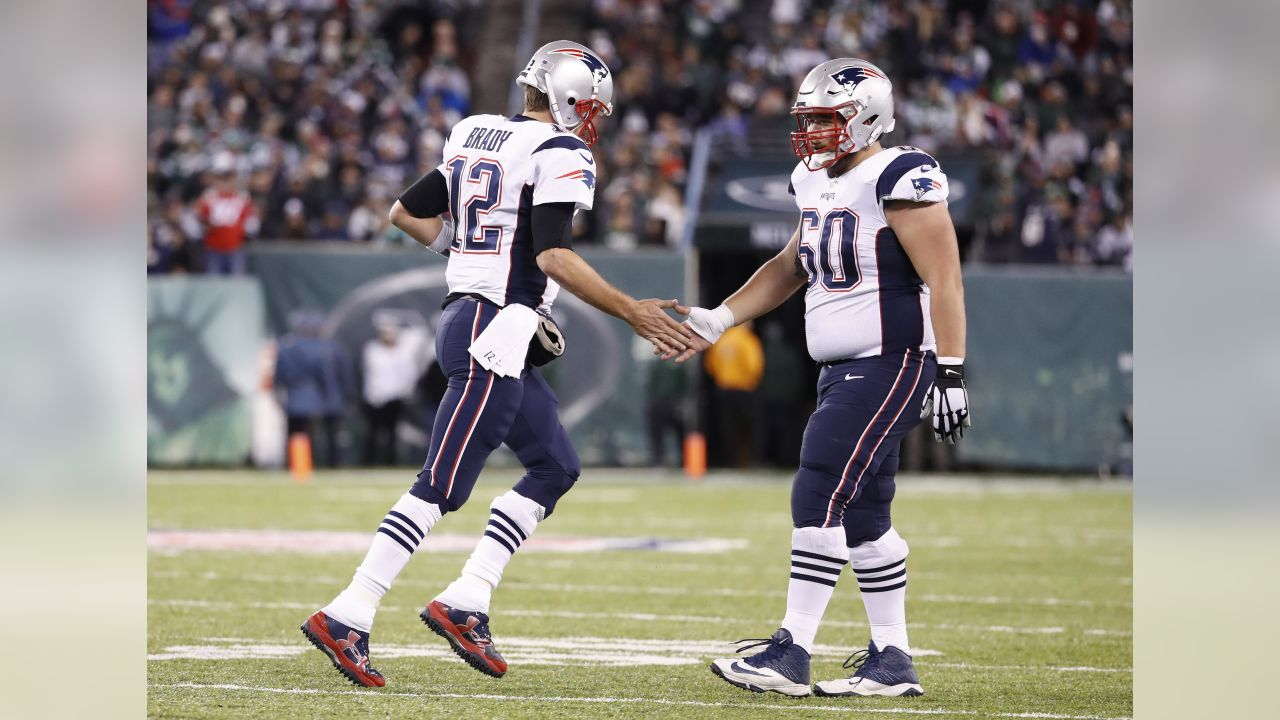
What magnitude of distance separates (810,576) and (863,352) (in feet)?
2.48

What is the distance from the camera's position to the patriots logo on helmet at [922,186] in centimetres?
574

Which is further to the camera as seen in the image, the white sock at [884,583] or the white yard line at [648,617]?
the white yard line at [648,617]

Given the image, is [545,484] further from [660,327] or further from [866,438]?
[866,438]

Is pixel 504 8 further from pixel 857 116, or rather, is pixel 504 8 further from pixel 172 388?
pixel 857 116

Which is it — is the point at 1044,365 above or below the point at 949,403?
below

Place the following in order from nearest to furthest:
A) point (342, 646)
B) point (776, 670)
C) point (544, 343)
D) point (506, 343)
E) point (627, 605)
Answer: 1. point (342, 646)
2. point (776, 670)
3. point (506, 343)
4. point (544, 343)
5. point (627, 605)

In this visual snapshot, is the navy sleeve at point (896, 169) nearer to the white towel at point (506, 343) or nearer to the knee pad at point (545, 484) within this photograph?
the white towel at point (506, 343)

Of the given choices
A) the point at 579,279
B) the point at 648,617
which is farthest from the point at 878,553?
the point at 648,617

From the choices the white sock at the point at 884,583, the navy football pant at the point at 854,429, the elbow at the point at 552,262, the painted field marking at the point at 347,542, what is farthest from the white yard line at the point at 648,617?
the elbow at the point at 552,262

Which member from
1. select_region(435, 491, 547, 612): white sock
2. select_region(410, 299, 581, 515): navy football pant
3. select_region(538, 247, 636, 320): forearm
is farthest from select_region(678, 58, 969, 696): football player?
select_region(435, 491, 547, 612): white sock

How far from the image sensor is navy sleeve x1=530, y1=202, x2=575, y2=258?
5.80 metres

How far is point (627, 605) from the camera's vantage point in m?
8.49
